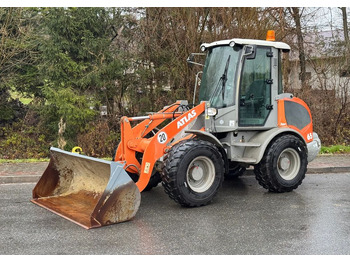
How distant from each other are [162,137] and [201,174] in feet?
2.79

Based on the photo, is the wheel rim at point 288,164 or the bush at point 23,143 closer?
the wheel rim at point 288,164

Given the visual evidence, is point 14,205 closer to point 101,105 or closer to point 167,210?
point 167,210

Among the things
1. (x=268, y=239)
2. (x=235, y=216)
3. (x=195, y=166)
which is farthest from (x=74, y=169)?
(x=268, y=239)

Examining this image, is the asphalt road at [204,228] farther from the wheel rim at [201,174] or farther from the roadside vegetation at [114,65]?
the roadside vegetation at [114,65]

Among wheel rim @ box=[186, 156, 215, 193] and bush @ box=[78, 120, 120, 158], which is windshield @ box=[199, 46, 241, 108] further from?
bush @ box=[78, 120, 120, 158]

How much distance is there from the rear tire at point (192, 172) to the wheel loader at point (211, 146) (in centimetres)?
1

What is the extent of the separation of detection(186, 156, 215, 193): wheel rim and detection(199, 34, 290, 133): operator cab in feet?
2.48

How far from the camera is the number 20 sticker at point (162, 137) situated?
6.55 meters

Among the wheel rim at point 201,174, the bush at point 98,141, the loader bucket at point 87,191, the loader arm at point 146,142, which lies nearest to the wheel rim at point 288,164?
the wheel rim at point 201,174

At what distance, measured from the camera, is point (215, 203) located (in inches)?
270

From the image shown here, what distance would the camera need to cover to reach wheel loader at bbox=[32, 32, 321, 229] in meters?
6.33

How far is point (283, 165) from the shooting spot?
7.51 metres

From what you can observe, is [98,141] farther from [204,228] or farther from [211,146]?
[204,228]

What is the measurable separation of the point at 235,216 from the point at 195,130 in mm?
1528
